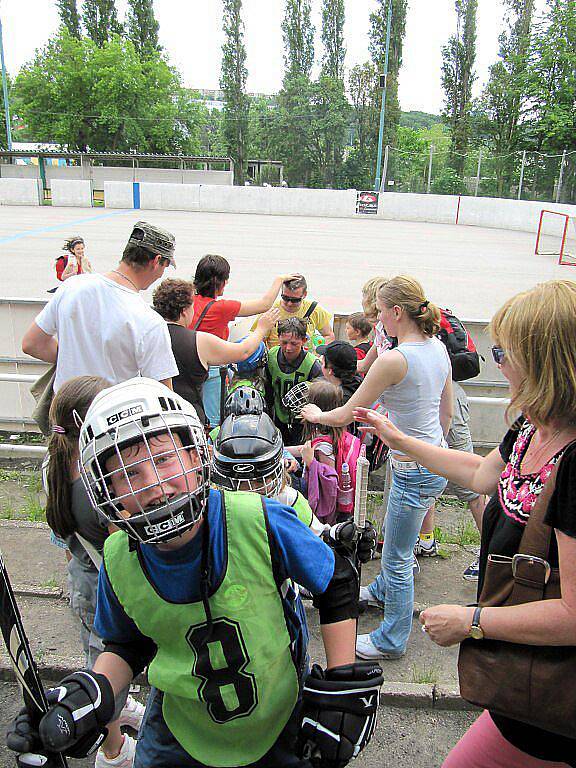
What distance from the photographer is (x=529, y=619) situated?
5.56ft

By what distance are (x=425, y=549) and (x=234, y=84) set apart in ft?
215

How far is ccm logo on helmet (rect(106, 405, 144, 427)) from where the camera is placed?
61.6 inches

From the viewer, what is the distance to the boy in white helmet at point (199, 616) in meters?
1.58

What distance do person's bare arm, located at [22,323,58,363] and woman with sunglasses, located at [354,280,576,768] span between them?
8.74ft

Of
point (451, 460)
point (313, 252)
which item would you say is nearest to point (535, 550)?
point (451, 460)

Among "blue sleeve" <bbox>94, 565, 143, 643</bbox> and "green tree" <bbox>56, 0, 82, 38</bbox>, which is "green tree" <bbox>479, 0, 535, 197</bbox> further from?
"blue sleeve" <bbox>94, 565, 143, 643</bbox>

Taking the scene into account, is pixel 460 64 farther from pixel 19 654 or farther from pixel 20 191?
pixel 19 654

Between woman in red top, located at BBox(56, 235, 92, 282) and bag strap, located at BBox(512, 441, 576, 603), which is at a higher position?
bag strap, located at BBox(512, 441, 576, 603)

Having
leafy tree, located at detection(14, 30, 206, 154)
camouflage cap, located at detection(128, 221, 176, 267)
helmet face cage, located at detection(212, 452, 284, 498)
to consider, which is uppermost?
leafy tree, located at detection(14, 30, 206, 154)

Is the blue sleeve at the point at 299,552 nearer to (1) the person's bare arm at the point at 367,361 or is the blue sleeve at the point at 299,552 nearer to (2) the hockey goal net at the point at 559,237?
(1) the person's bare arm at the point at 367,361

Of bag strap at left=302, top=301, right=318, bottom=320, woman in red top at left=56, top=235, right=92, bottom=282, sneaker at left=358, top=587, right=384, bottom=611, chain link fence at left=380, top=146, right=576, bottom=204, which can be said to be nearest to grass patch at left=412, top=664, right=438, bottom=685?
sneaker at left=358, top=587, right=384, bottom=611

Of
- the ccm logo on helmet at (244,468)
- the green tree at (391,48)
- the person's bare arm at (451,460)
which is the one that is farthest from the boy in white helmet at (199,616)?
the green tree at (391,48)

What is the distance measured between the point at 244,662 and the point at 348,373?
3037 mm

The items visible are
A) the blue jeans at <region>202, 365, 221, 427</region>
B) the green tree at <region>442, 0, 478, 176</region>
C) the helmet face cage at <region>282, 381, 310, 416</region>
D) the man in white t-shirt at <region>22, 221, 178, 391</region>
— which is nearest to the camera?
the man in white t-shirt at <region>22, 221, 178, 391</region>
